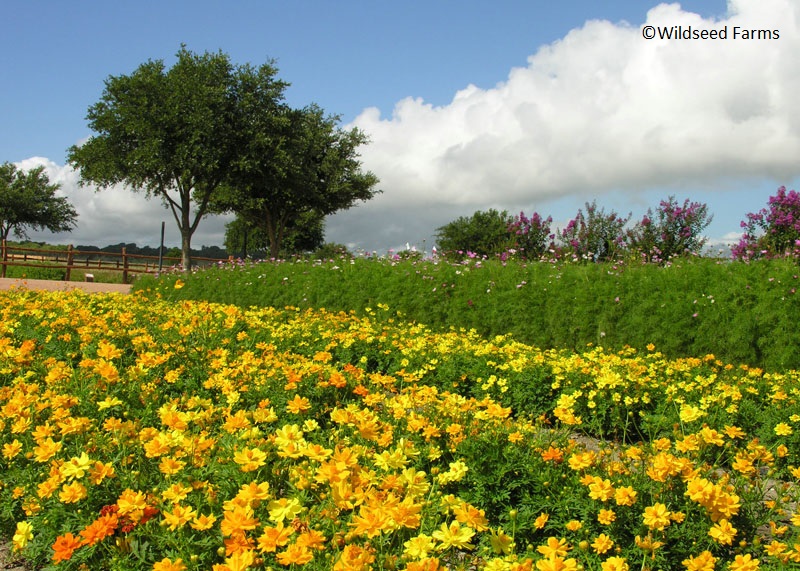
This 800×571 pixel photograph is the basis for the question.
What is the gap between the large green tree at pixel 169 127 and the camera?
2225 cm

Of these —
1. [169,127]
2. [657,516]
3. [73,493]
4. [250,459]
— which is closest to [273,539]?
[250,459]

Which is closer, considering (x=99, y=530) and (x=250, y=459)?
(x=99, y=530)

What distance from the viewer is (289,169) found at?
24.4 meters

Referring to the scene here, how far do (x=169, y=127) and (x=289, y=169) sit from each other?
15.0 feet

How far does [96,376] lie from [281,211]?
94.5 feet

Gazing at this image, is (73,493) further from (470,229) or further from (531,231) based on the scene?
(470,229)

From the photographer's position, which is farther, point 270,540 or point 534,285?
point 534,285

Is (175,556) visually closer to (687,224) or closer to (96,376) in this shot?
(96,376)

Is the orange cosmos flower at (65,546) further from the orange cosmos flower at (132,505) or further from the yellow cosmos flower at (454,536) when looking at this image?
the yellow cosmos flower at (454,536)

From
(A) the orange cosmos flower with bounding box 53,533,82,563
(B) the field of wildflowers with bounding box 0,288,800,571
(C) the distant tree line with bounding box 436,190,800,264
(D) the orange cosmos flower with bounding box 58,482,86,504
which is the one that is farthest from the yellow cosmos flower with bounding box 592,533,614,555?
(C) the distant tree line with bounding box 436,190,800,264

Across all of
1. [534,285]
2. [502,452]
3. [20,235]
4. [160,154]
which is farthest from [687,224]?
[20,235]

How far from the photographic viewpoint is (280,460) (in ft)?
8.08

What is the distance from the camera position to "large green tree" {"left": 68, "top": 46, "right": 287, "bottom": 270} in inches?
876

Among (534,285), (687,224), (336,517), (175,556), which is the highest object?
(687,224)
